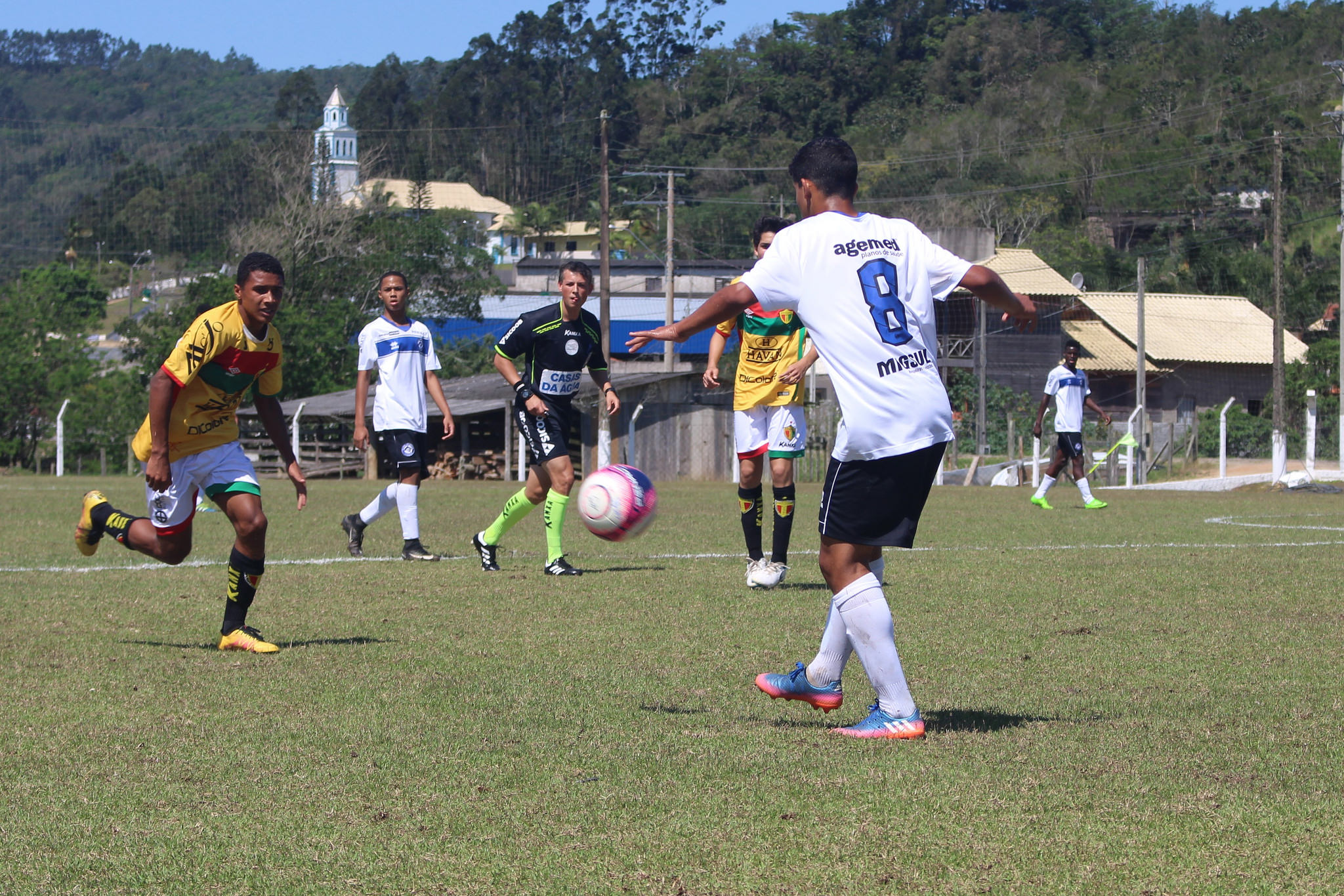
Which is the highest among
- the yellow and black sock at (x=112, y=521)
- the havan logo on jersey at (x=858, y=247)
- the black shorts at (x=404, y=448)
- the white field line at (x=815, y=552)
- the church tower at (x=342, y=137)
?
the church tower at (x=342, y=137)

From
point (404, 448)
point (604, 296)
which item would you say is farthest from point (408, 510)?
point (604, 296)

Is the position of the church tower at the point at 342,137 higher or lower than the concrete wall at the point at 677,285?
higher

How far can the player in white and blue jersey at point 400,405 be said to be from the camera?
1137cm

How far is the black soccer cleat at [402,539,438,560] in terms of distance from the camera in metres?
11.2

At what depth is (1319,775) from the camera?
13.8 ft

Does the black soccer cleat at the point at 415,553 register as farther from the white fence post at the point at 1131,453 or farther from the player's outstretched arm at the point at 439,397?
the white fence post at the point at 1131,453

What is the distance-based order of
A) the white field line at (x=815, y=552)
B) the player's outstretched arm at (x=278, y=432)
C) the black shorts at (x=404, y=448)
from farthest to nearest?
the black shorts at (x=404, y=448) → the white field line at (x=815, y=552) → the player's outstretched arm at (x=278, y=432)

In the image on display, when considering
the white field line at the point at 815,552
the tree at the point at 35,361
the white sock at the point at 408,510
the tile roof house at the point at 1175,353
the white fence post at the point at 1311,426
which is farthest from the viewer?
the tile roof house at the point at 1175,353

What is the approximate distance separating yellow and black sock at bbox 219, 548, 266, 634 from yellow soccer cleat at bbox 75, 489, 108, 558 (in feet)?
3.67

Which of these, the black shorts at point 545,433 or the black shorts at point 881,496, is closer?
the black shorts at point 881,496

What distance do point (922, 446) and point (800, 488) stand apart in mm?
21118

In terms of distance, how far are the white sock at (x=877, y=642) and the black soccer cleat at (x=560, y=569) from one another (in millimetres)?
5151

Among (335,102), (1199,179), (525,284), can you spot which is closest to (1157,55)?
(1199,179)

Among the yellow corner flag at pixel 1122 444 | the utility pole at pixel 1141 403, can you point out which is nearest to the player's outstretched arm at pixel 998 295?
the yellow corner flag at pixel 1122 444
